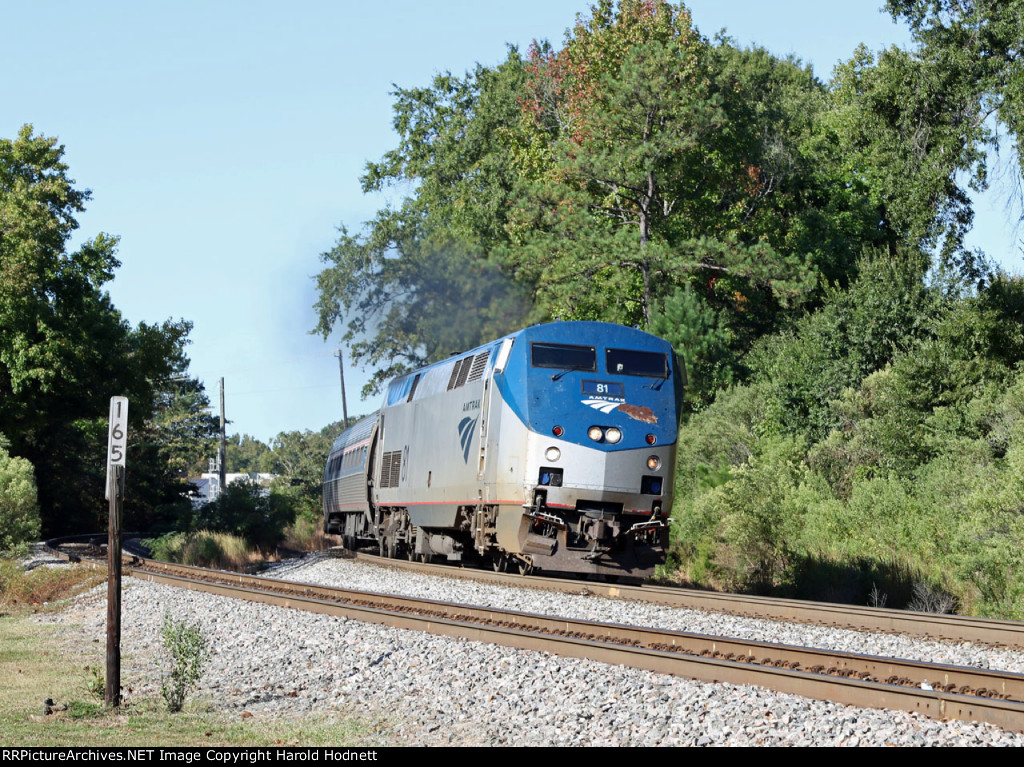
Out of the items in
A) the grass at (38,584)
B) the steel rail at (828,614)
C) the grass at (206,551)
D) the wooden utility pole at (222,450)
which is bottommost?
the grass at (206,551)

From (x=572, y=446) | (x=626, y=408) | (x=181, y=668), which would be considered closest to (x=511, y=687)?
(x=181, y=668)

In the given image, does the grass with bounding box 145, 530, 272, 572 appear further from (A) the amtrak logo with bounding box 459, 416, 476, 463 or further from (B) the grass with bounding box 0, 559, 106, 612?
(A) the amtrak logo with bounding box 459, 416, 476, 463

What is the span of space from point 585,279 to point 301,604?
20831 millimetres

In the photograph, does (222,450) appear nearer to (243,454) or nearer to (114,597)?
(114,597)

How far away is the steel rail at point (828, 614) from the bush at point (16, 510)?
14.6m

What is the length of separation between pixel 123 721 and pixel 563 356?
9754mm

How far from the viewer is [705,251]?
34.0m

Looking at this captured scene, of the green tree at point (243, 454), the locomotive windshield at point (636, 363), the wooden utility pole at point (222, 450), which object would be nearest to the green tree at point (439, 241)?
the wooden utility pole at point (222, 450)

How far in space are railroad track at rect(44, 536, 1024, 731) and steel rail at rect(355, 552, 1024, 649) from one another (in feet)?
9.93

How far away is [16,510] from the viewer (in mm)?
26781

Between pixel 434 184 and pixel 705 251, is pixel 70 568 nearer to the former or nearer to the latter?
pixel 705 251

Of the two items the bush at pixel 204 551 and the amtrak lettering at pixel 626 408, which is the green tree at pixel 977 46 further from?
Answer: the bush at pixel 204 551

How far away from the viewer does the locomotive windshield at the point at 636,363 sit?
673 inches

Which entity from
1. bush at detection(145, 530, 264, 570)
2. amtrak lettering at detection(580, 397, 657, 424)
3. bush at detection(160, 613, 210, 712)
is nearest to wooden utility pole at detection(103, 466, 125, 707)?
bush at detection(160, 613, 210, 712)
